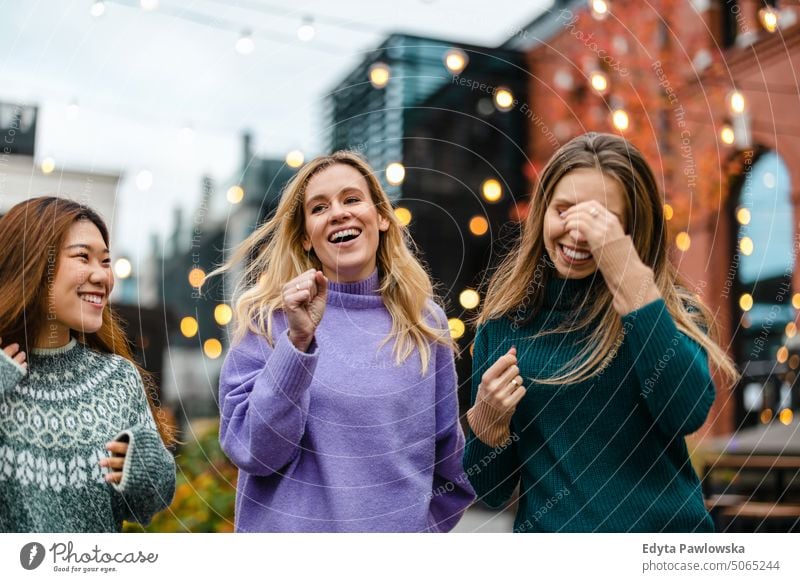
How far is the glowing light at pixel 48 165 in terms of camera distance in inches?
74.4

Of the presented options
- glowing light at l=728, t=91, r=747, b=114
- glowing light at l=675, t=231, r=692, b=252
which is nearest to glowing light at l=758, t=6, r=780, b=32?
glowing light at l=728, t=91, r=747, b=114

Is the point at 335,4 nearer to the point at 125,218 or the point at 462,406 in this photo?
the point at 125,218

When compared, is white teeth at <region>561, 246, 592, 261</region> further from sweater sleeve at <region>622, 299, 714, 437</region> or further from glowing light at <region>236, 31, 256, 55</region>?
glowing light at <region>236, 31, 256, 55</region>

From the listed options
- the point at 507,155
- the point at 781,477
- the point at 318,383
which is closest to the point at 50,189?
the point at 318,383

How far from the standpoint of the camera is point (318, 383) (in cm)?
163

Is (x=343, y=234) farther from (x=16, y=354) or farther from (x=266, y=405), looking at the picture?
(x=16, y=354)

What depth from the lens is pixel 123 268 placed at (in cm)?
192

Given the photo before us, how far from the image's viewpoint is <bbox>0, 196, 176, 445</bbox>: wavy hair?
5.41 feet

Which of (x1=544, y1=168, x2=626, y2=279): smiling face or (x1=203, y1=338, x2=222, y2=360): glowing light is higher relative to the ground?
(x1=544, y1=168, x2=626, y2=279): smiling face

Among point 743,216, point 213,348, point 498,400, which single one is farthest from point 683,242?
point 213,348

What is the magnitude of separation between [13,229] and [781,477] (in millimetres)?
2153

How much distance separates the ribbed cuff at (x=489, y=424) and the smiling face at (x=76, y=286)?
69 cm

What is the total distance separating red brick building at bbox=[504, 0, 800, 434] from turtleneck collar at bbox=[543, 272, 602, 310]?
0.49 m

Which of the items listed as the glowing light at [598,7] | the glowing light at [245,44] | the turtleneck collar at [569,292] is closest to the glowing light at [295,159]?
the glowing light at [245,44]
